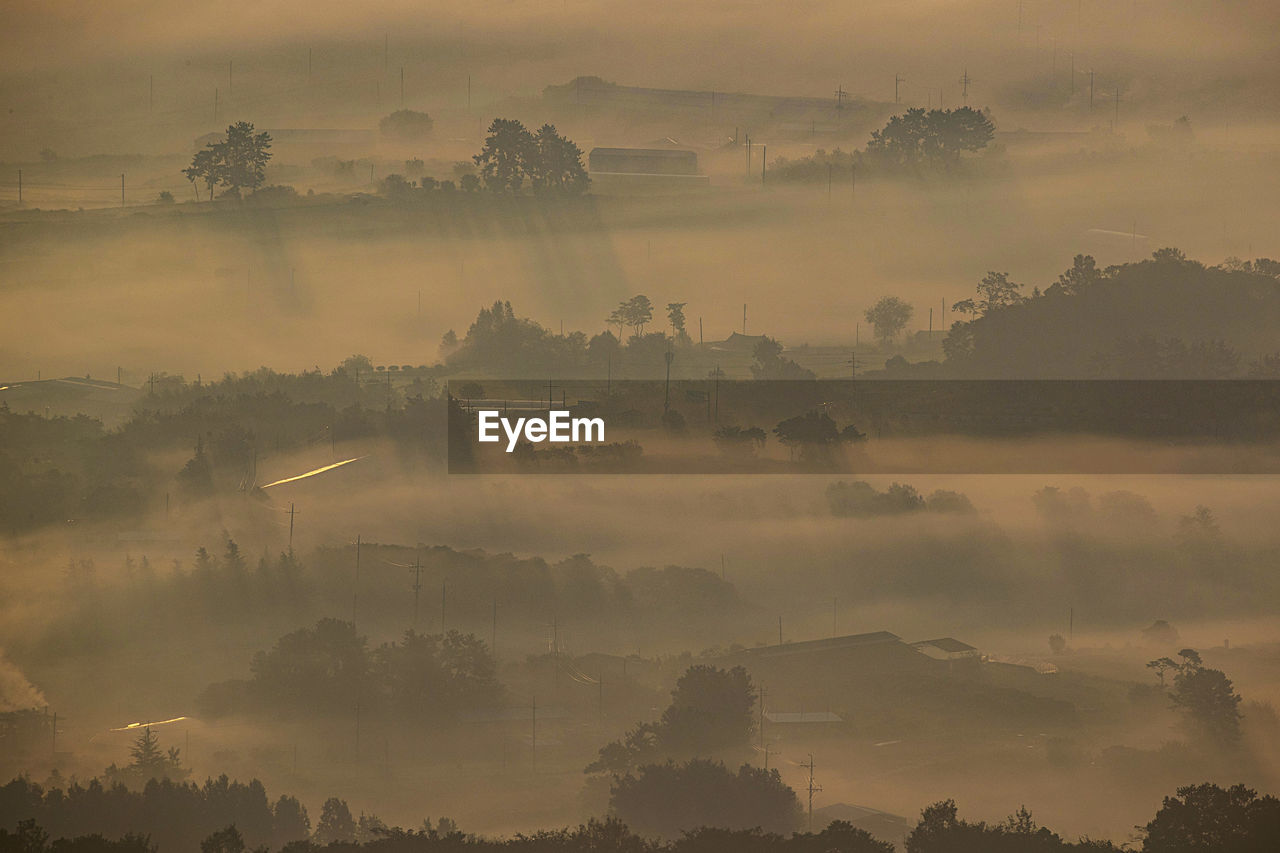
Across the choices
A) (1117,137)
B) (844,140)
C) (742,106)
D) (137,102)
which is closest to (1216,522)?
(1117,137)

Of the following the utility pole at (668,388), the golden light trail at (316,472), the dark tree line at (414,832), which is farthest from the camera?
the utility pole at (668,388)

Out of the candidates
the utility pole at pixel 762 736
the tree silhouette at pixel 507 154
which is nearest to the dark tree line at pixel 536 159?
the tree silhouette at pixel 507 154

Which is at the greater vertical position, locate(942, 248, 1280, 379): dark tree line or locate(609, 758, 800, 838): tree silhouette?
locate(942, 248, 1280, 379): dark tree line

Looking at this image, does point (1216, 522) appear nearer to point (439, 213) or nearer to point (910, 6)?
point (910, 6)

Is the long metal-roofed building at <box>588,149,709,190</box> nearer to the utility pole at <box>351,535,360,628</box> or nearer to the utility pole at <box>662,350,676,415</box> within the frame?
the utility pole at <box>662,350,676,415</box>

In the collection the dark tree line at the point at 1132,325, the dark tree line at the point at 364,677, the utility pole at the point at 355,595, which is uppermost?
the dark tree line at the point at 1132,325

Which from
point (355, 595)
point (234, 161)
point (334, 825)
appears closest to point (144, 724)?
point (334, 825)

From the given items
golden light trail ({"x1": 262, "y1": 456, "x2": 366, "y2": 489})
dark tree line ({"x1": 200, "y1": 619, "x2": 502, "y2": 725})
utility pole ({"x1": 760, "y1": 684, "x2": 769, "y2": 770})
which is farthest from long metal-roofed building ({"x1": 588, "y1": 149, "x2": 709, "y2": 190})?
utility pole ({"x1": 760, "y1": 684, "x2": 769, "y2": 770})

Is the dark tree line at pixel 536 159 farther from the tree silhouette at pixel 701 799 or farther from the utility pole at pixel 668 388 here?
the tree silhouette at pixel 701 799

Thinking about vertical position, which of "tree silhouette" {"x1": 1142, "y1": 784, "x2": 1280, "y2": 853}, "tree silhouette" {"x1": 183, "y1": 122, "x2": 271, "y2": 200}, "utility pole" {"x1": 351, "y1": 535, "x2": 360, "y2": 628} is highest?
"tree silhouette" {"x1": 183, "y1": 122, "x2": 271, "y2": 200}

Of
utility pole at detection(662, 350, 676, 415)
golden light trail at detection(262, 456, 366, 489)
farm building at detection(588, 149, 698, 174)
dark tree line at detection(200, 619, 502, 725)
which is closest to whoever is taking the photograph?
dark tree line at detection(200, 619, 502, 725)

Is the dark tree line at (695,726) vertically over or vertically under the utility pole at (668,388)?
under
